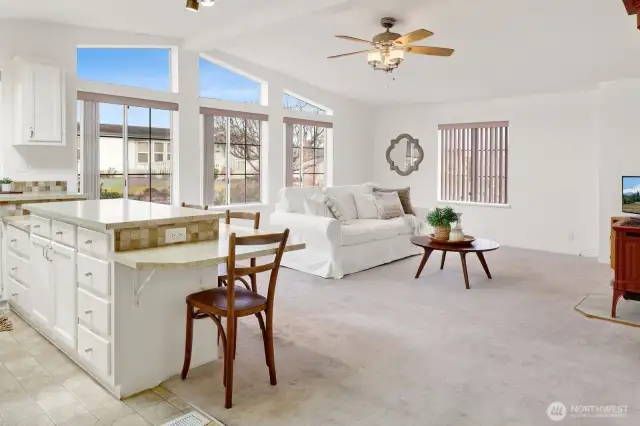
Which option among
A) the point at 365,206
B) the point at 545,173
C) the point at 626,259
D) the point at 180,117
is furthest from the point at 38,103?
the point at 545,173

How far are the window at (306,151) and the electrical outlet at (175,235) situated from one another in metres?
5.01

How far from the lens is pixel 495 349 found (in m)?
3.28

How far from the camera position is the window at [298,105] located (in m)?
7.83

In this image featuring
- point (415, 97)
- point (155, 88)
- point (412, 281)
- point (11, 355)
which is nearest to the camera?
point (11, 355)

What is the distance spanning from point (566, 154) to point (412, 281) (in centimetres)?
347

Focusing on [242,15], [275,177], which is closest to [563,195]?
[275,177]

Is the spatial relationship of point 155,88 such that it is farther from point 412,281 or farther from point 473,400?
point 473,400

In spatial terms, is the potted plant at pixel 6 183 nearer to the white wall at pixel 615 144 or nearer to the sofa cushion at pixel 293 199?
the sofa cushion at pixel 293 199

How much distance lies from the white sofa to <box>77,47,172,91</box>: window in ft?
7.53

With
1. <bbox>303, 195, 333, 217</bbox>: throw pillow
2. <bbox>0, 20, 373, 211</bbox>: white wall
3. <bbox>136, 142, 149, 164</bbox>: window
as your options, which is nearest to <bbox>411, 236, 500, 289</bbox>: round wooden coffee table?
<bbox>303, 195, 333, 217</bbox>: throw pillow

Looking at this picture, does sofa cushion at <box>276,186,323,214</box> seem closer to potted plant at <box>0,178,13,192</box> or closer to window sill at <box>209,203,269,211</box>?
window sill at <box>209,203,269,211</box>

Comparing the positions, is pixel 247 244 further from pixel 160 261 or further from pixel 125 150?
pixel 125 150

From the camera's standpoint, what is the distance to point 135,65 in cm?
658

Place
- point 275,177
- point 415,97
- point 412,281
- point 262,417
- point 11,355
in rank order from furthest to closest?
1. point 415,97
2. point 275,177
3. point 412,281
4. point 11,355
5. point 262,417
